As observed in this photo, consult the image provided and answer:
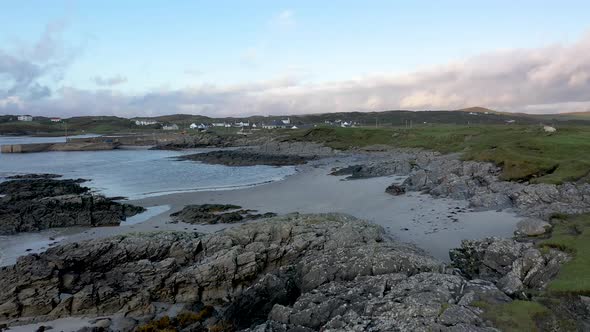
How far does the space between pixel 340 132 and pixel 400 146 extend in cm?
2286

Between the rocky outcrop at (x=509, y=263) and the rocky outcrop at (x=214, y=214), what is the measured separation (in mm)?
13009

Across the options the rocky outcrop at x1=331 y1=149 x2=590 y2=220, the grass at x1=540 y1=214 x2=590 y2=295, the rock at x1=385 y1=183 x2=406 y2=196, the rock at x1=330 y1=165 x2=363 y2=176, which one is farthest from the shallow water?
the grass at x1=540 y1=214 x2=590 y2=295

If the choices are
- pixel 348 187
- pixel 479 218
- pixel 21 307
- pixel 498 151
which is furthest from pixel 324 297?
pixel 498 151

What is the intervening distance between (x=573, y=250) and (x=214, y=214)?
19.0 m

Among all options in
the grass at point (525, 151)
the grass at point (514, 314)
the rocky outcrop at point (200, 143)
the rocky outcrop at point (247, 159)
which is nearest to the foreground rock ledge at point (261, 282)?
the grass at point (514, 314)

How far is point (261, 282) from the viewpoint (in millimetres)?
13922

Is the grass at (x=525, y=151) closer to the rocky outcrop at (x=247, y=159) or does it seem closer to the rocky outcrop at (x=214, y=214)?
the rocky outcrop at (x=247, y=159)

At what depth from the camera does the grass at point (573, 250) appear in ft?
36.0

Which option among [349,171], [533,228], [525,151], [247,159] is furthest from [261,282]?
[247,159]

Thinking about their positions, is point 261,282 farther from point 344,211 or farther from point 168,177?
point 168,177

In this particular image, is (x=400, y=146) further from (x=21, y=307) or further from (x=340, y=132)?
(x=21, y=307)

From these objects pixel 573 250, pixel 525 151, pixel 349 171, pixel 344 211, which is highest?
pixel 525 151

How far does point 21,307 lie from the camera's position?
14.2 metres

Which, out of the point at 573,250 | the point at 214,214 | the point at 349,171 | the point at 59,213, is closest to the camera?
the point at 573,250
